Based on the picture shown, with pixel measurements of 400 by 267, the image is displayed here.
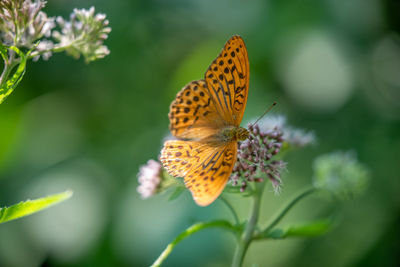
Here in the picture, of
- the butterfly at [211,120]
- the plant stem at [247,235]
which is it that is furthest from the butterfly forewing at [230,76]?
the plant stem at [247,235]

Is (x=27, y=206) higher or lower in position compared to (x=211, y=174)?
higher

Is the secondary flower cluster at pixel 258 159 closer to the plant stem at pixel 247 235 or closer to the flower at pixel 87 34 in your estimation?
the plant stem at pixel 247 235

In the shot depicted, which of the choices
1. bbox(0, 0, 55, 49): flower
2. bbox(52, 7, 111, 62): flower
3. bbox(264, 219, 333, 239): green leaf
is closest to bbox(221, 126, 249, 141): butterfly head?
bbox(264, 219, 333, 239): green leaf

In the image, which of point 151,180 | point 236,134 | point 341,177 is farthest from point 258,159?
point 341,177

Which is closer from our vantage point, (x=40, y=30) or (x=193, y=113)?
(x=40, y=30)

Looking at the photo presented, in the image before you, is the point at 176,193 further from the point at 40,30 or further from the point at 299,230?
the point at 40,30

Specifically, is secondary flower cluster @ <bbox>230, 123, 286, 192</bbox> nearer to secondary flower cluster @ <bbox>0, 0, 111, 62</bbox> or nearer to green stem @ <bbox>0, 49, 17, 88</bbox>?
secondary flower cluster @ <bbox>0, 0, 111, 62</bbox>
